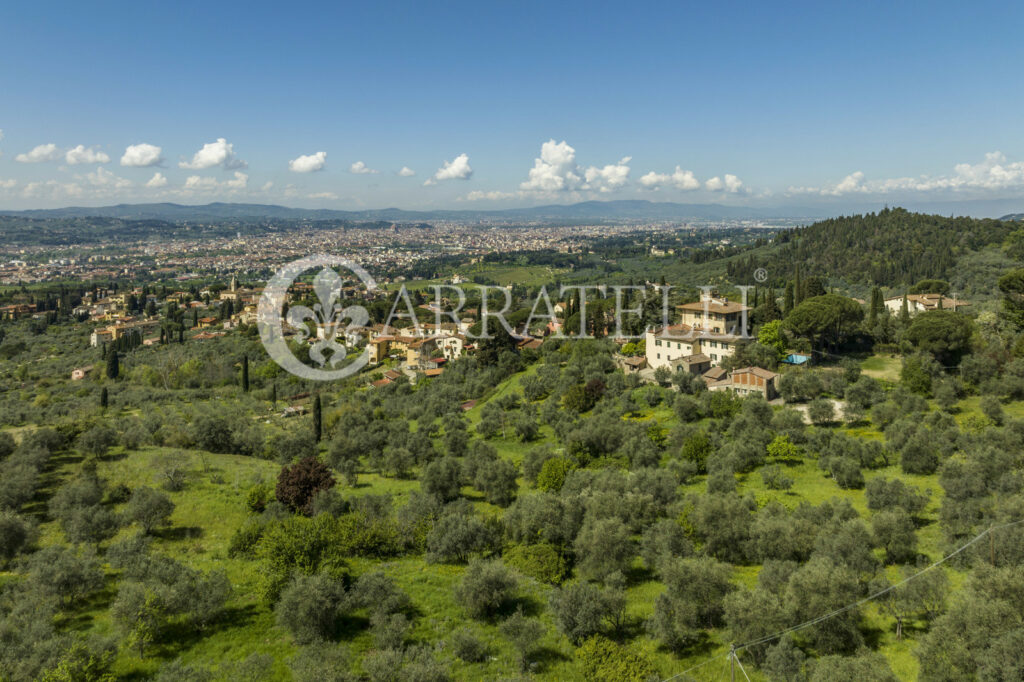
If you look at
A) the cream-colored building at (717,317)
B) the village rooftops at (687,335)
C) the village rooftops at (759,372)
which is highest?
the cream-colored building at (717,317)

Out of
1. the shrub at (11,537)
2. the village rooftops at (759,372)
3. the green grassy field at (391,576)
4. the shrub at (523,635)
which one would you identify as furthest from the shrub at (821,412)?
the shrub at (11,537)

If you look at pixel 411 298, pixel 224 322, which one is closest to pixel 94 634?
Answer: pixel 224 322

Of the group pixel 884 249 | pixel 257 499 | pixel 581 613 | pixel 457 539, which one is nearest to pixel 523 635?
pixel 581 613

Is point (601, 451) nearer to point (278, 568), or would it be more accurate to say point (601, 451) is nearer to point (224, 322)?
point (278, 568)

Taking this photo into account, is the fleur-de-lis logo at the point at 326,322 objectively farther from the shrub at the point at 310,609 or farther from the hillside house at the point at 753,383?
the shrub at the point at 310,609

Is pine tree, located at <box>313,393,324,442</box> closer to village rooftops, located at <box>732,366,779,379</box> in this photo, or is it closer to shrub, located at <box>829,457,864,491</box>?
village rooftops, located at <box>732,366,779,379</box>

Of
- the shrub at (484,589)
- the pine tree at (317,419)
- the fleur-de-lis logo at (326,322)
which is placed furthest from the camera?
the fleur-de-lis logo at (326,322)

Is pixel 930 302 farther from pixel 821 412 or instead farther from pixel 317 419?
pixel 317 419
